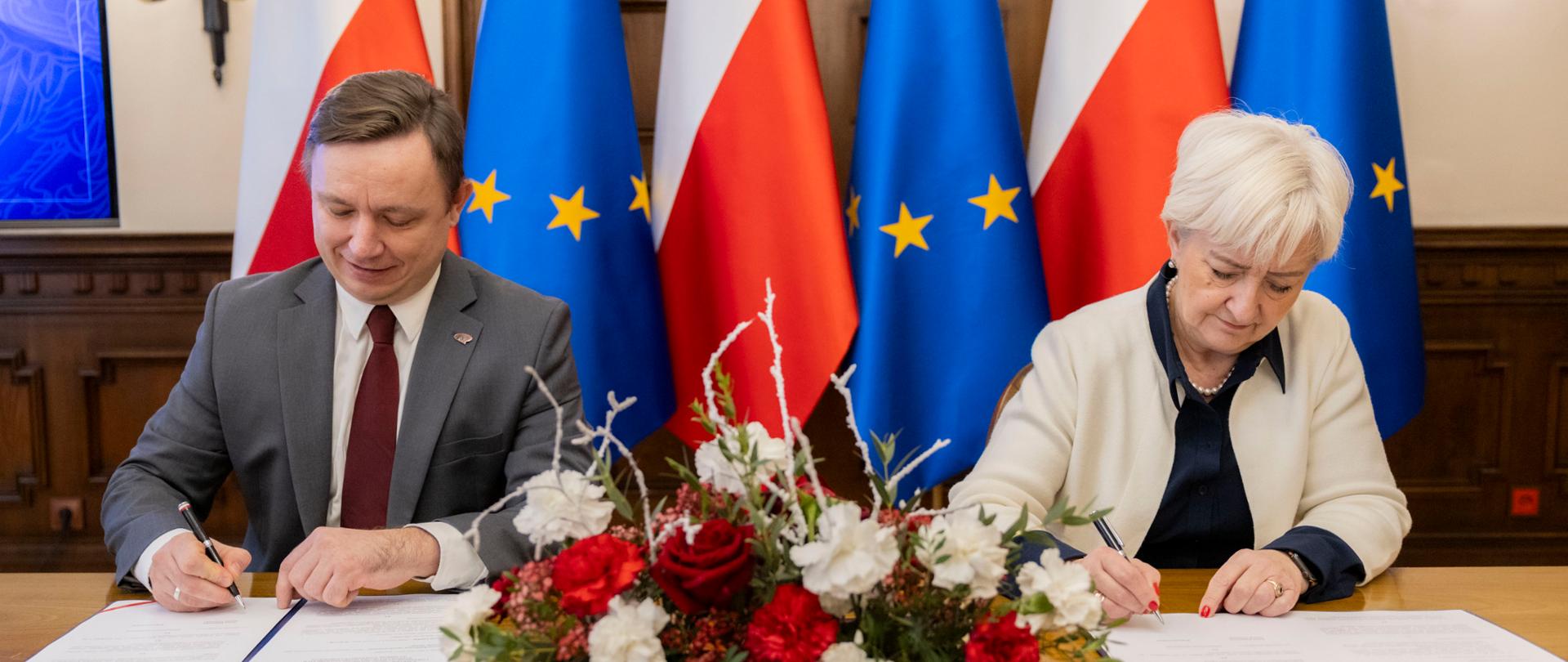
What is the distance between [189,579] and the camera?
131 cm

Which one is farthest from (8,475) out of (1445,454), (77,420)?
(1445,454)

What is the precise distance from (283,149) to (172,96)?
74cm

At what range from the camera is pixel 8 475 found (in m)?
3.24

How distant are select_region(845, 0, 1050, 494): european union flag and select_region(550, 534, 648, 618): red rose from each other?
6.17 feet

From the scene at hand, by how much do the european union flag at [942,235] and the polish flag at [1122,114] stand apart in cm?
12

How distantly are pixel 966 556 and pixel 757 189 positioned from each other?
6.37ft

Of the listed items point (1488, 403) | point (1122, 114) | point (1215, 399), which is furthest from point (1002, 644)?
point (1488, 403)

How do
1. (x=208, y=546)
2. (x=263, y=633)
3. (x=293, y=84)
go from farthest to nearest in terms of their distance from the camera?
1. (x=293, y=84)
2. (x=208, y=546)
3. (x=263, y=633)

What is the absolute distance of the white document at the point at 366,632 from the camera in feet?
3.78

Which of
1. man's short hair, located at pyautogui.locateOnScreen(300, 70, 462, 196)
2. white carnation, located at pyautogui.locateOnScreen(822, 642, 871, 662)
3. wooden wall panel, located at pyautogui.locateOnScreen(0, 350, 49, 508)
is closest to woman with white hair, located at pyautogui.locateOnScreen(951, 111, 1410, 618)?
white carnation, located at pyautogui.locateOnScreen(822, 642, 871, 662)

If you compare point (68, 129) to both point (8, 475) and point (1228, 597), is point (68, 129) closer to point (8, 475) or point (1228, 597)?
point (8, 475)

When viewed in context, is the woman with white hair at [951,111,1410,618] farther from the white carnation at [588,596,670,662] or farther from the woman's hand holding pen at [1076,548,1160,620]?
the white carnation at [588,596,670,662]

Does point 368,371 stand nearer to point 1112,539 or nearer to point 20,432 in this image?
point 1112,539

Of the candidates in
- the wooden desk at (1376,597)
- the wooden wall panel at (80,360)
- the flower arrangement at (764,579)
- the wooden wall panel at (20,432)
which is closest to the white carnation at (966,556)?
the flower arrangement at (764,579)
